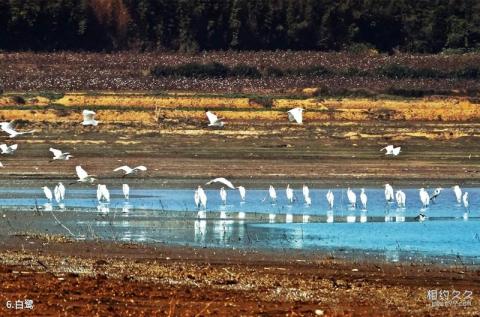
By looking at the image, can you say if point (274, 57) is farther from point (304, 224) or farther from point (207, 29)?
point (304, 224)

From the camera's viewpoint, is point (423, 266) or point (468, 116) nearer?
point (423, 266)

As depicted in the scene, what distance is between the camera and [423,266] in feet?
59.7

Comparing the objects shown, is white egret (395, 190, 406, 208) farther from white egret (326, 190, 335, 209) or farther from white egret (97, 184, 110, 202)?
white egret (97, 184, 110, 202)

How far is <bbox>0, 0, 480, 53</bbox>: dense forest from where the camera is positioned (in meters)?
57.6

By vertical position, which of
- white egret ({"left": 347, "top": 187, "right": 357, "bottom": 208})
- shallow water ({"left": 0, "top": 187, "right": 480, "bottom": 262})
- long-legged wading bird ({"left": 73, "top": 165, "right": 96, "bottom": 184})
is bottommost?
shallow water ({"left": 0, "top": 187, "right": 480, "bottom": 262})

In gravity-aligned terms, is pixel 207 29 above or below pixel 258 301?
above

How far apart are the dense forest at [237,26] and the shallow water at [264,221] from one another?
90.3ft

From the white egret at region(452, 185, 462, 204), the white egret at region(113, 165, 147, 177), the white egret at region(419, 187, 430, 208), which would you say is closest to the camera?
the white egret at region(419, 187, 430, 208)

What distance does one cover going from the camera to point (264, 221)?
24.7 metres

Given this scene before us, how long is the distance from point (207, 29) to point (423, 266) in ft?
138

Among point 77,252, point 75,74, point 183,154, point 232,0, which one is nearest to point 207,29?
point 232,0

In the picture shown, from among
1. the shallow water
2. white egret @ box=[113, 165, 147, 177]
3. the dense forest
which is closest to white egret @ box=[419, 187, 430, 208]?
the shallow water

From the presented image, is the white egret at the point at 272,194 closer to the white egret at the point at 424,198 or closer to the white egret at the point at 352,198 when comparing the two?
the white egret at the point at 352,198

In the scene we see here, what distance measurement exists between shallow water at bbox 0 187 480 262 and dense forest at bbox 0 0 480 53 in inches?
1084
